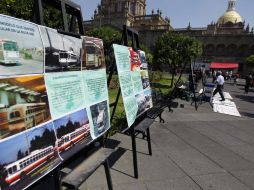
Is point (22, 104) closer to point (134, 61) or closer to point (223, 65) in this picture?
point (134, 61)

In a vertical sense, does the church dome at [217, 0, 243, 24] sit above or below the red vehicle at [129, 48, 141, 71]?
above

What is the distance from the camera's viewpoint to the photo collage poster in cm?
370

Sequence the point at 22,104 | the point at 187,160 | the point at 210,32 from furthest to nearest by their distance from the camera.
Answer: the point at 210,32, the point at 187,160, the point at 22,104

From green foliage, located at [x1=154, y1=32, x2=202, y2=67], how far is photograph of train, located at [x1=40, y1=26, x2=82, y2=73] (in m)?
19.1

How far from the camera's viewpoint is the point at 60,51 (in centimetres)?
246

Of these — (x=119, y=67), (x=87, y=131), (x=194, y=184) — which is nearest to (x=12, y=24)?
(x=87, y=131)

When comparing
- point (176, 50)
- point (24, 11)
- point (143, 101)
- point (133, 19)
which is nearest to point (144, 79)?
point (143, 101)

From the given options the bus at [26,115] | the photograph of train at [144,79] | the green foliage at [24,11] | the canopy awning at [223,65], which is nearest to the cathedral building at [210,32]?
the canopy awning at [223,65]

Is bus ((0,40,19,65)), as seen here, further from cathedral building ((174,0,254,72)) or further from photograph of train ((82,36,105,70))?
cathedral building ((174,0,254,72))

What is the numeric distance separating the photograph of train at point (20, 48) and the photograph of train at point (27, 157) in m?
0.51

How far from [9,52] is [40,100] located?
487 mm

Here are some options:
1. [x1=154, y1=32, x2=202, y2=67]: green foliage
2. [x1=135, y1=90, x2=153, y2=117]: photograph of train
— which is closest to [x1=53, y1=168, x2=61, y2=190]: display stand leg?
[x1=135, y1=90, x2=153, y2=117]: photograph of train

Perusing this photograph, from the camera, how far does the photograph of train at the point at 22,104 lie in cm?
178

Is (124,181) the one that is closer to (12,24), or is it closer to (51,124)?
(51,124)
